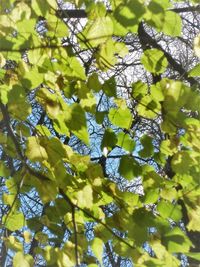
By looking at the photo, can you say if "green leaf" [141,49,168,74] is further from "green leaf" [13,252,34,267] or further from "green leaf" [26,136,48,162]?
"green leaf" [13,252,34,267]

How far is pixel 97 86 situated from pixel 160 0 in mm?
358

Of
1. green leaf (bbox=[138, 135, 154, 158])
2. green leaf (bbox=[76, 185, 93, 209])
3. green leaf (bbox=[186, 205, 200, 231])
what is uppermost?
green leaf (bbox=[138, 135, 154, 158])

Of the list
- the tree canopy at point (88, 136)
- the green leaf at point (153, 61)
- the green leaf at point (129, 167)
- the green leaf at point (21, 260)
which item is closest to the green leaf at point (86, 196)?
the tree canopy at point (88, 136)

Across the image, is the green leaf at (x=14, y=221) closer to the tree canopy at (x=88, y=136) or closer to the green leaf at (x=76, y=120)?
the tree canopy at (x=88, y=136)

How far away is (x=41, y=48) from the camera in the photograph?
1.37 m

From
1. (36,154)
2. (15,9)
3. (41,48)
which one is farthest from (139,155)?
(15,9)

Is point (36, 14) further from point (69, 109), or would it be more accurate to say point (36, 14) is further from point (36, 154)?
point (36, 154)

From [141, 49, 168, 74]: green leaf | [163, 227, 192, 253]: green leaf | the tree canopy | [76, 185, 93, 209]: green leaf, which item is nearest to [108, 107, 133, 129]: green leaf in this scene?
the tree canopy

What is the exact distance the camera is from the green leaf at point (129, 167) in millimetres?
1439

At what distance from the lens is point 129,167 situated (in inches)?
56.7

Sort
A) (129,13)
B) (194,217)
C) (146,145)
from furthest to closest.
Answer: (146,145) < (194,217) < (129,13)

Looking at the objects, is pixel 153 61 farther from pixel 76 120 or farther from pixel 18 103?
pixel 18 103

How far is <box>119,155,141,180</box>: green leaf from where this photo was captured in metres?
1.44

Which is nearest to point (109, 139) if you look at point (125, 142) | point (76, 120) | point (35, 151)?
point (125, 142)
